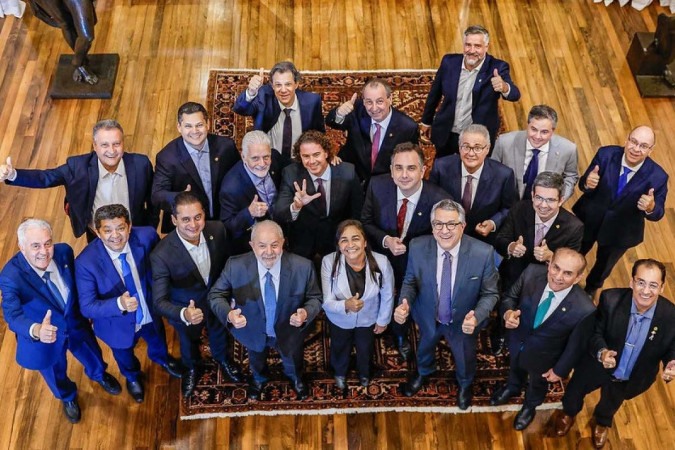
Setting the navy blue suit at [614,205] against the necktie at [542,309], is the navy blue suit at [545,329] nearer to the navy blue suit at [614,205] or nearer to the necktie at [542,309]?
the necktie at [542,309]

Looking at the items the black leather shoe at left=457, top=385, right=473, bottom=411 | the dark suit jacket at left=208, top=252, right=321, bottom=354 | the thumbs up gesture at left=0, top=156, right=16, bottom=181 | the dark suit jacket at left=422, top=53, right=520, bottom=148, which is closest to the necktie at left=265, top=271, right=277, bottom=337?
the dark suit jacket at left=208, top=252, right=321, bottom=354

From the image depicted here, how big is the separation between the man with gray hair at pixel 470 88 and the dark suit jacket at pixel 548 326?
5.11ft

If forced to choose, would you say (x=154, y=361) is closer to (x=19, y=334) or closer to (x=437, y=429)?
(x=19, y=334)

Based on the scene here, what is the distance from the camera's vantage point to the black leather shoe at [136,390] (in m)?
4.94

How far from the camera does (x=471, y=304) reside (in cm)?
436

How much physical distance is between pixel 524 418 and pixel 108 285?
2.64m

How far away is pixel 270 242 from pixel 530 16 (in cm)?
488

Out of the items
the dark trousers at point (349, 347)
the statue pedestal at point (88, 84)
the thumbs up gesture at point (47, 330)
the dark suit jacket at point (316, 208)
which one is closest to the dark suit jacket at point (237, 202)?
the dark suit jacket at point (316, 208)

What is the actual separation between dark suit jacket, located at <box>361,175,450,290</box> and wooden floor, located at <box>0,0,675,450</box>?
47.7 inches

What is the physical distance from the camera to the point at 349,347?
478cm

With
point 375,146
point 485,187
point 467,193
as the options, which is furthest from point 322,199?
point 485,187

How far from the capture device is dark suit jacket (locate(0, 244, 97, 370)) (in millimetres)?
4105

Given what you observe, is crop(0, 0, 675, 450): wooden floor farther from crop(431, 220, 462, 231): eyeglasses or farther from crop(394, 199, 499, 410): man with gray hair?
crop(431, 220, 462, 231): eyeglasses

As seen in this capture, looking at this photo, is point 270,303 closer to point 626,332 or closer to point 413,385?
point 413,385
